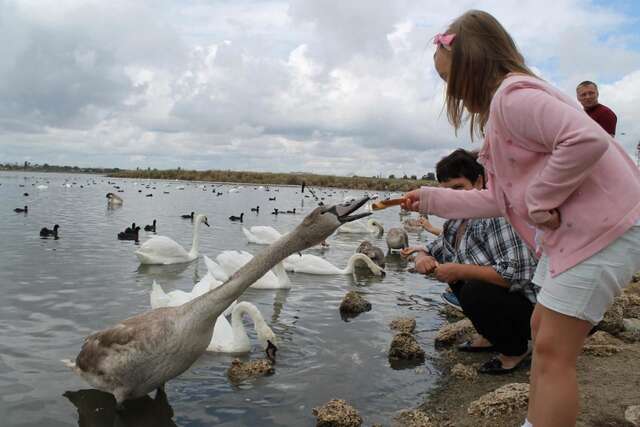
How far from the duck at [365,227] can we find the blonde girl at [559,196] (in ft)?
63.3

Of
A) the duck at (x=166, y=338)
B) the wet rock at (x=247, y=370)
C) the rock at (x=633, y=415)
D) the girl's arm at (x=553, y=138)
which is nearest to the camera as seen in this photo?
the girl's arm at (x=553, y=138)

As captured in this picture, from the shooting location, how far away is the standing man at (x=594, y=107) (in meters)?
8.52

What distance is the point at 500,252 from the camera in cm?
570

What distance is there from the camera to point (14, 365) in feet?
20.2

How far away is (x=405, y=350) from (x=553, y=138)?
414 centimetres

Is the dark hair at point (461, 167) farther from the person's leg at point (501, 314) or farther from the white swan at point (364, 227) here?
the white swan at point (364, 227)

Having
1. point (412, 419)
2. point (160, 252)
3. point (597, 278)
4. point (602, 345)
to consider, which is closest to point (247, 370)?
point (412, 419)

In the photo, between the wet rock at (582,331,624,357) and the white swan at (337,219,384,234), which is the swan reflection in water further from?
the white swan at (337,219,384,234)

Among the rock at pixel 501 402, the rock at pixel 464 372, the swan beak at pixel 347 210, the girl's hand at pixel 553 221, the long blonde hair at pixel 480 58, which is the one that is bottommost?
the rock at pixel 464 372

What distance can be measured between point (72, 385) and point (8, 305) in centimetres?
372

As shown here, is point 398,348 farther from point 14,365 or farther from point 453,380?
point 14,365

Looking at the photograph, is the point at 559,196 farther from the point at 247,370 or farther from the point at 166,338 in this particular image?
the point at 247,370

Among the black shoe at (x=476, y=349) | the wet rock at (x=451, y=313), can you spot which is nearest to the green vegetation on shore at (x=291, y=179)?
the wet rock at (x=451, y=313)

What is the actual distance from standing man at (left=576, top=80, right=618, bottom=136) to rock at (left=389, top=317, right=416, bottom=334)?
405 cm
